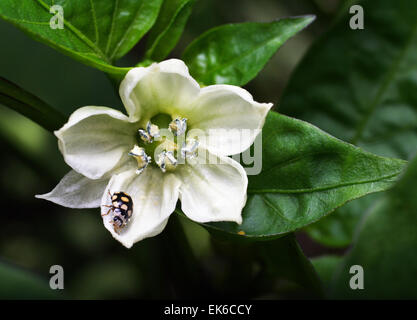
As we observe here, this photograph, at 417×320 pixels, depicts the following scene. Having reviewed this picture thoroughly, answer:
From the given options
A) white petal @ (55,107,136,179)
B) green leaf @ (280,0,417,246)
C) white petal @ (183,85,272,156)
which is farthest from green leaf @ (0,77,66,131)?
green leaf @ (280,0,417,246)

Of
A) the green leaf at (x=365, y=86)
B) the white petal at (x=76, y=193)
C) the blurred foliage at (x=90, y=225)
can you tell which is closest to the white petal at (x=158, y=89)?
the white petal at (x=76, y=193)

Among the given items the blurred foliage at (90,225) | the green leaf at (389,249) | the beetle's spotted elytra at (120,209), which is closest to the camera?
the green leaf at (389,249)

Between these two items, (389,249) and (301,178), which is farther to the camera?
(301,178)

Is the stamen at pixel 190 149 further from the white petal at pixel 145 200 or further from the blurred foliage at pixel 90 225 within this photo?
the blurred foliage at pixel 90 225

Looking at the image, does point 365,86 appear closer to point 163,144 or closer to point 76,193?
point 163,144

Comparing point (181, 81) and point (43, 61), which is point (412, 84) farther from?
point (43, 61)

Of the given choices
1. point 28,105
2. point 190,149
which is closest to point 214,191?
point 190,149

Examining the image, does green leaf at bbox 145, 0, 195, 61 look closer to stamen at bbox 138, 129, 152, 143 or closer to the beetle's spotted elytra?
stamen at bbox 138, 129, 152, 143
